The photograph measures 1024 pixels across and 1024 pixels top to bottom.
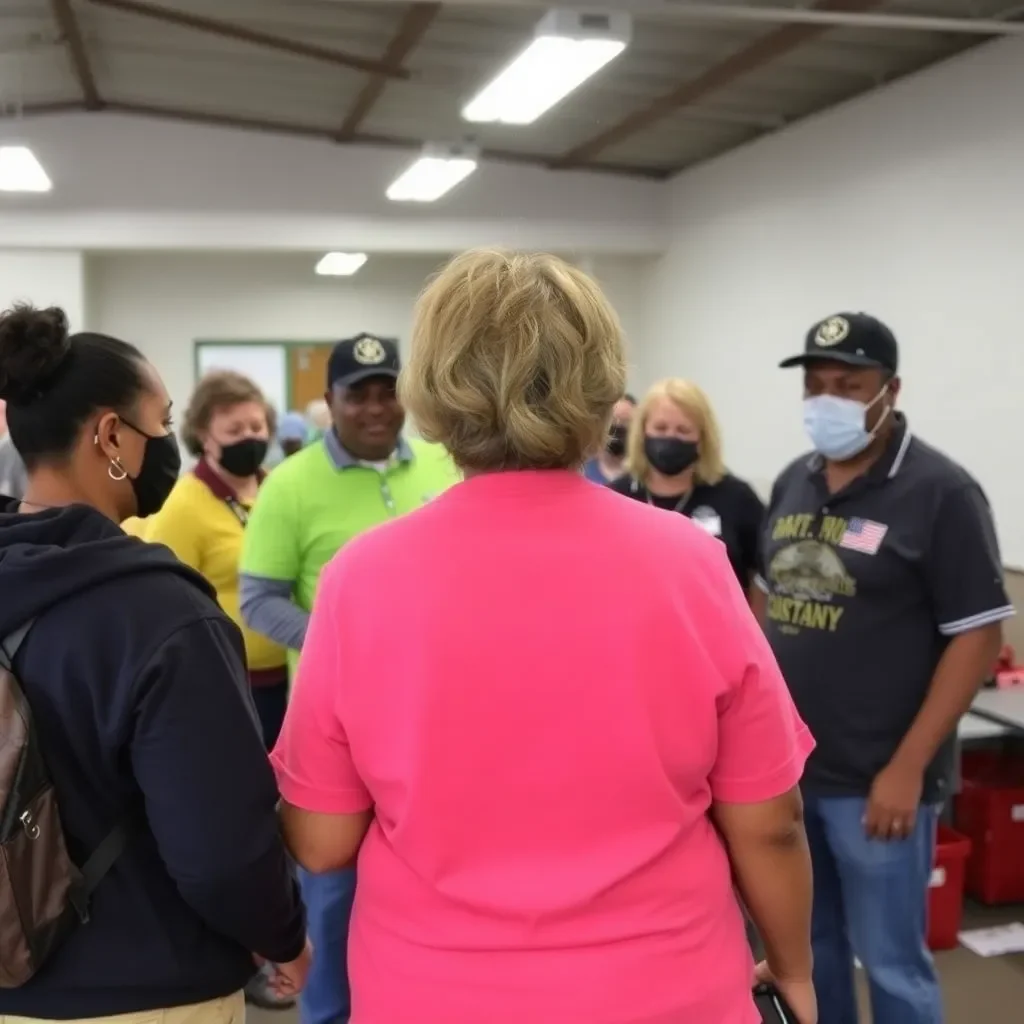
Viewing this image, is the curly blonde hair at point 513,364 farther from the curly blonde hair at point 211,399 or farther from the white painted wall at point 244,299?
the white painted wall at point 244,299

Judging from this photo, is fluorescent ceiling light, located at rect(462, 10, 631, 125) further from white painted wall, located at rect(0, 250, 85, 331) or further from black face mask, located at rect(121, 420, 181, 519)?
white painted wall, located at rect(0, 250, 85, 331)

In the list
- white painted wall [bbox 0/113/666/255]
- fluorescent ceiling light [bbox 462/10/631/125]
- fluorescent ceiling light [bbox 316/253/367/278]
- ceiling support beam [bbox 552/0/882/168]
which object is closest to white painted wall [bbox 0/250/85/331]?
white painted wall [bbox 0/113/666/255]

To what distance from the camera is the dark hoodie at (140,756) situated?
3.72ft

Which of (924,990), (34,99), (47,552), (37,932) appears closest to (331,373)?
(47,552)

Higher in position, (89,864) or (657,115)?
(657,115)

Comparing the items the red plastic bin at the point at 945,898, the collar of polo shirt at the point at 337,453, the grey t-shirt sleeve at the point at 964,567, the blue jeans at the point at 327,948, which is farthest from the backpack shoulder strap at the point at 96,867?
the red plastic bin at the point at 945,898

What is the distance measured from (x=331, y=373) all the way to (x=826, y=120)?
419 centimetres

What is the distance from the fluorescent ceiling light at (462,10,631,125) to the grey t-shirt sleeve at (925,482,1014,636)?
98.1 inches

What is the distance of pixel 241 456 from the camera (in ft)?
9.74

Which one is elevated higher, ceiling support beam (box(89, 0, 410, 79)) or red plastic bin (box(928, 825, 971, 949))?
ceiling support beam (box(89, 0, 410, 79))

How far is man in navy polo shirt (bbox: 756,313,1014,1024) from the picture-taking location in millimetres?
1972

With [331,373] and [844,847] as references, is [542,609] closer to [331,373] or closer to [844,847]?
[844,847]

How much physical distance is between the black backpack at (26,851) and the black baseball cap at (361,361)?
141 centimetres

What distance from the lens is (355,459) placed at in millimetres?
2477
